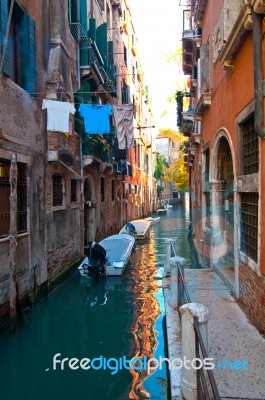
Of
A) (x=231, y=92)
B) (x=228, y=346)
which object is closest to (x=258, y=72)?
(x=231, y=92)

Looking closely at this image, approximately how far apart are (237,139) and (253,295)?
8.06 ft

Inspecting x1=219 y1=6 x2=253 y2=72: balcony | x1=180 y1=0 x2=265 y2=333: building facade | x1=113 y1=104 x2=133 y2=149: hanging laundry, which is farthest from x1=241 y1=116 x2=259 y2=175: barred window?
x1=113 y1=104 x2=133 y2=149: hanging laundry

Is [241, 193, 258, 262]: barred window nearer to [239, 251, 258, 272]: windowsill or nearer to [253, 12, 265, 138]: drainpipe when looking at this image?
[239, 251, 258, 272]: windowsill

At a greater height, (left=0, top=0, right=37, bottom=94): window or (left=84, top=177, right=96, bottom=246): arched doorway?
(left=0, top=0, right=37, bottom=94): window

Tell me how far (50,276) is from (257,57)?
6525 millimetres

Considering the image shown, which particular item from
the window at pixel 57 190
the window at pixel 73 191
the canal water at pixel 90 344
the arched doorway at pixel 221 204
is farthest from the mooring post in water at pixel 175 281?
the window at pixel 73 191

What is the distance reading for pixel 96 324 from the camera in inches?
268

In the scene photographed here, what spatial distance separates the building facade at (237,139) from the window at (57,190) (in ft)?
12.9

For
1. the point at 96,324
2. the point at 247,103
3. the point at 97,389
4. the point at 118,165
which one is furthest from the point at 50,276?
the point at 118,165

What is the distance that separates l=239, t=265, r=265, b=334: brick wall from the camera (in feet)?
15.4

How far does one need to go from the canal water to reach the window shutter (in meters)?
4.56

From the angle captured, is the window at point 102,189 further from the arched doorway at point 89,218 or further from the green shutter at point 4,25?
the green shutter at point 4,25

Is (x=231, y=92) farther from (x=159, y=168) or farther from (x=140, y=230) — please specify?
(x=159, y=168)

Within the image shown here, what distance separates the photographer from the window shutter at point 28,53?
291 inches
